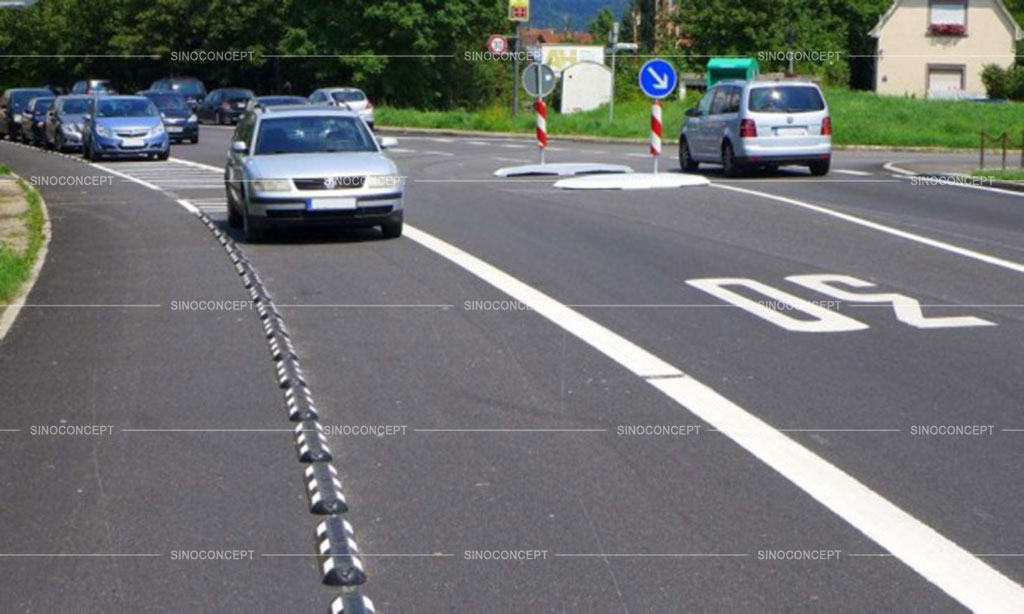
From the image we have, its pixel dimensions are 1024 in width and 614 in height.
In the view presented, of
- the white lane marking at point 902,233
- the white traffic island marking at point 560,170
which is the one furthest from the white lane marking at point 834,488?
the white traffic island marking at point 560,170

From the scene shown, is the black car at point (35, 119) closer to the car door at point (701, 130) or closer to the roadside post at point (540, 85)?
the roadside post at point (540, 85)

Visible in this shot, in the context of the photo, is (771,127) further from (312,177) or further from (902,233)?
(312,177)

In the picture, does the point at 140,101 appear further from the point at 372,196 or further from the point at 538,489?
the point at 538,489

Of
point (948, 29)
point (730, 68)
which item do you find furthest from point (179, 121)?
point (948, 29)

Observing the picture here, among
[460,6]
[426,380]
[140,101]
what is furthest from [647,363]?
[460,6]

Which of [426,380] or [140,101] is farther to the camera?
[140,101]

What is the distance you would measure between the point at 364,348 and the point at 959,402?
4021mm

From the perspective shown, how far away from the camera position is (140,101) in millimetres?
36531

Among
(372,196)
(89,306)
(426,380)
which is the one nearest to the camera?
(426,380)

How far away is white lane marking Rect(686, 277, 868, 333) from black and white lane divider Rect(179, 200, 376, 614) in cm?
356

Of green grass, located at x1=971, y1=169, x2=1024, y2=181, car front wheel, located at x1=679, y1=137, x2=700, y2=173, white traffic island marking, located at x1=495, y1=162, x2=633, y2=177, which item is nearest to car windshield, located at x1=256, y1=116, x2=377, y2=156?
white traffic island marking, located at x1=495, y1=162, x2=633, y2=177

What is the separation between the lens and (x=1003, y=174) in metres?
26.7

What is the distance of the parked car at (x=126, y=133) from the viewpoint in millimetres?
35250

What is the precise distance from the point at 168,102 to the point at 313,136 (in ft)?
96.2
